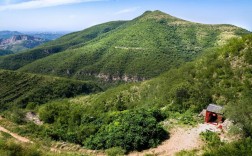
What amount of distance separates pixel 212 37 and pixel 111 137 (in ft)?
545

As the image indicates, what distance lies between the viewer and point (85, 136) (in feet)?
123

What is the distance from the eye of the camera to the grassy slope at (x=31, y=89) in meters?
108

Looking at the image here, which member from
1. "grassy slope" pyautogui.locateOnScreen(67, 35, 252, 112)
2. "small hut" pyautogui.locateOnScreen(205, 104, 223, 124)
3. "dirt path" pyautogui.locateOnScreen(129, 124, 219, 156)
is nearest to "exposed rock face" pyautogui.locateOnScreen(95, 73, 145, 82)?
"grassy slope" pyautogui.locateOnScreen(67, 35, 252, 112)

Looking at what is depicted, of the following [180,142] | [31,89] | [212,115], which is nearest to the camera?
[180,142]

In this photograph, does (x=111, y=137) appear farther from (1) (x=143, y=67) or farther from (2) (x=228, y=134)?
(1) (x=143, y=67)

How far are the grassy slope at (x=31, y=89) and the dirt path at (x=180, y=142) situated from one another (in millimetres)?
80788

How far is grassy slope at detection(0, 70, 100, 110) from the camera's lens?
10831 centimetres

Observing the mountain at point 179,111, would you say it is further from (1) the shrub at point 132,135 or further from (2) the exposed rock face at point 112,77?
(2) the exposed rock face at point 112,77

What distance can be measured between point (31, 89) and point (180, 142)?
94.1m

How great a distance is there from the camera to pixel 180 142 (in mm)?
31938

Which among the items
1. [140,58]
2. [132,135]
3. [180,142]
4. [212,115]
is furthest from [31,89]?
[180,142]

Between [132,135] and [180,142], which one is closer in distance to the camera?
[180,142]

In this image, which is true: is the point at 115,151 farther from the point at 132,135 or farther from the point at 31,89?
the point at 31,89

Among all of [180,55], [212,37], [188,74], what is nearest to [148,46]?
[180,55]
